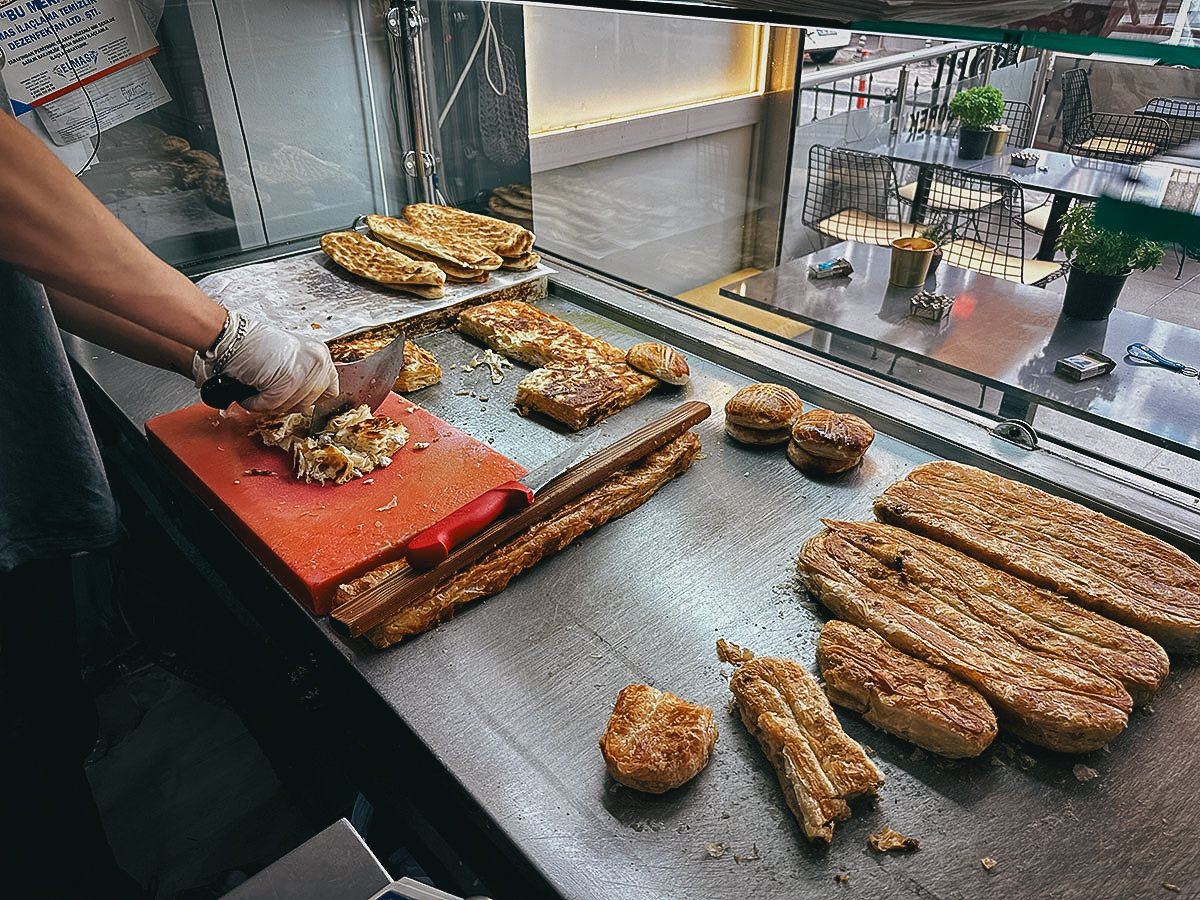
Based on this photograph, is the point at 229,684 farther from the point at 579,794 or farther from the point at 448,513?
the point at 579,794

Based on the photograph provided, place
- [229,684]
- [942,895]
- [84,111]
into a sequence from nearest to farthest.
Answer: [942,895] < [229,684] < [84,111]

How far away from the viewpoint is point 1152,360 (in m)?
1.99

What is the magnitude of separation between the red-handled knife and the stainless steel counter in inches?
5.7

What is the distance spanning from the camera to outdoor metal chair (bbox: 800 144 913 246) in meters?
3.41

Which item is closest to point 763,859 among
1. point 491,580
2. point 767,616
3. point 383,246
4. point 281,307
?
point 767,616

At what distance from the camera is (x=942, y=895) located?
3.64ft

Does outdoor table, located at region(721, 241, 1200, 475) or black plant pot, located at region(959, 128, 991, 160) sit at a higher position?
black plant pot, located at region(959, 128, 991, 160)

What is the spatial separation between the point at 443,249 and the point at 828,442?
5.53 feet

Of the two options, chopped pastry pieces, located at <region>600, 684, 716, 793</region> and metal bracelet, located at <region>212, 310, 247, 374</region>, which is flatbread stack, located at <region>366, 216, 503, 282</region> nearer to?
metal bracelet, located at <region>212, 310, 247, 374</region>

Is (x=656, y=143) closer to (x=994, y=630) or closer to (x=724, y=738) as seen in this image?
(x=994, y=630)

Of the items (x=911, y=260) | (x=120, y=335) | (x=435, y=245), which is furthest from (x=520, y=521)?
(x=911, y=260)

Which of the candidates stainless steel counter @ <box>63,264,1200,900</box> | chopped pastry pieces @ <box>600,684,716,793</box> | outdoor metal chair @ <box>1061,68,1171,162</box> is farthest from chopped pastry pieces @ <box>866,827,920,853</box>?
outdoor metal chair @ <box>1061,68,1171,162</box>

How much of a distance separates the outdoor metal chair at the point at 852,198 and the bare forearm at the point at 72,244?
9.08 feet

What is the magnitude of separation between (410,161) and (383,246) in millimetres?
847
